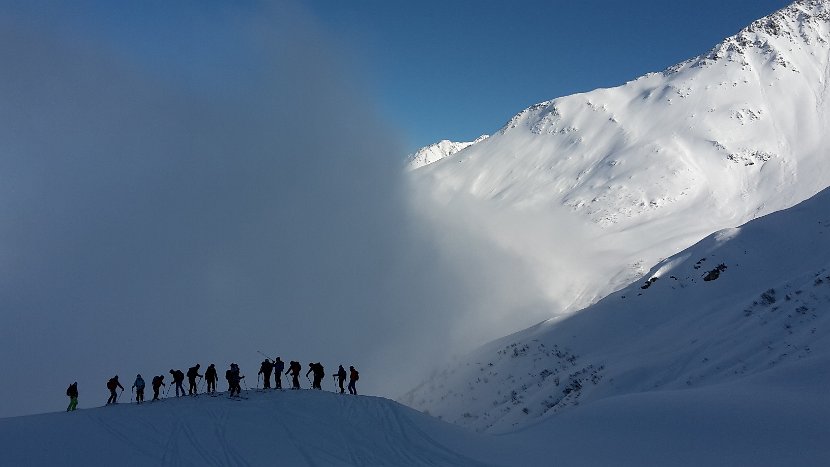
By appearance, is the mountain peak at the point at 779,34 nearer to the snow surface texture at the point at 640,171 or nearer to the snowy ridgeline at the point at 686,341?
the snow surface texture at the point at 640,171

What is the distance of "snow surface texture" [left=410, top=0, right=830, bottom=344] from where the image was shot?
2371 inches

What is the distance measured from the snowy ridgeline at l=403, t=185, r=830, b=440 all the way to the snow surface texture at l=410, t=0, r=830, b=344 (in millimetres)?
16284

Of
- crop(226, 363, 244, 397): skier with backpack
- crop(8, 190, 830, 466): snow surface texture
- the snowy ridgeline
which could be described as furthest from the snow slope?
the snowy ridgeline

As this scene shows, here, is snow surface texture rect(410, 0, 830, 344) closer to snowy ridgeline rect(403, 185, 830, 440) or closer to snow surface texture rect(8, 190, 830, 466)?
snowy ridgeline rect(403, 185, 830, 440)

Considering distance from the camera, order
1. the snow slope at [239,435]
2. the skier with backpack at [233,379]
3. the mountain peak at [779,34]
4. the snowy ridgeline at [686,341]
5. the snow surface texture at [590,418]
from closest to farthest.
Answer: the snow surface texture at [590,418] < the snow slope at [239,435] < the skier with backpack at [233,379] < the snowy ridgeline at [686,341] < the mountain peak at [779,34]

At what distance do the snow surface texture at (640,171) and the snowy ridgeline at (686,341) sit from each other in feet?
53.4

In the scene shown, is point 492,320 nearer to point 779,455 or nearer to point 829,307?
point 829,307

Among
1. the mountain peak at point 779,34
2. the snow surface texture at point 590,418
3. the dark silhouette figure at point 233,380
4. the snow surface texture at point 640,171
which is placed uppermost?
the mountain peak at point 779,34

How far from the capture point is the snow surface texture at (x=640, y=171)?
60219mm

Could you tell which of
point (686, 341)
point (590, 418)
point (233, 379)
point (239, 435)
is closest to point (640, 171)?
point (686, 341)

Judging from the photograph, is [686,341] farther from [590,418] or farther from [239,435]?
[239,435]

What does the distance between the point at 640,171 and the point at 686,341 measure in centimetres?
7185

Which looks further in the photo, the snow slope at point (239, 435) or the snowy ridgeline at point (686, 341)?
the snowy ridgeline at point (686, 341)

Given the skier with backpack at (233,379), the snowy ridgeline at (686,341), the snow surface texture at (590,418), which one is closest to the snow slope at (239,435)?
the snow surface texture at (590,418)
